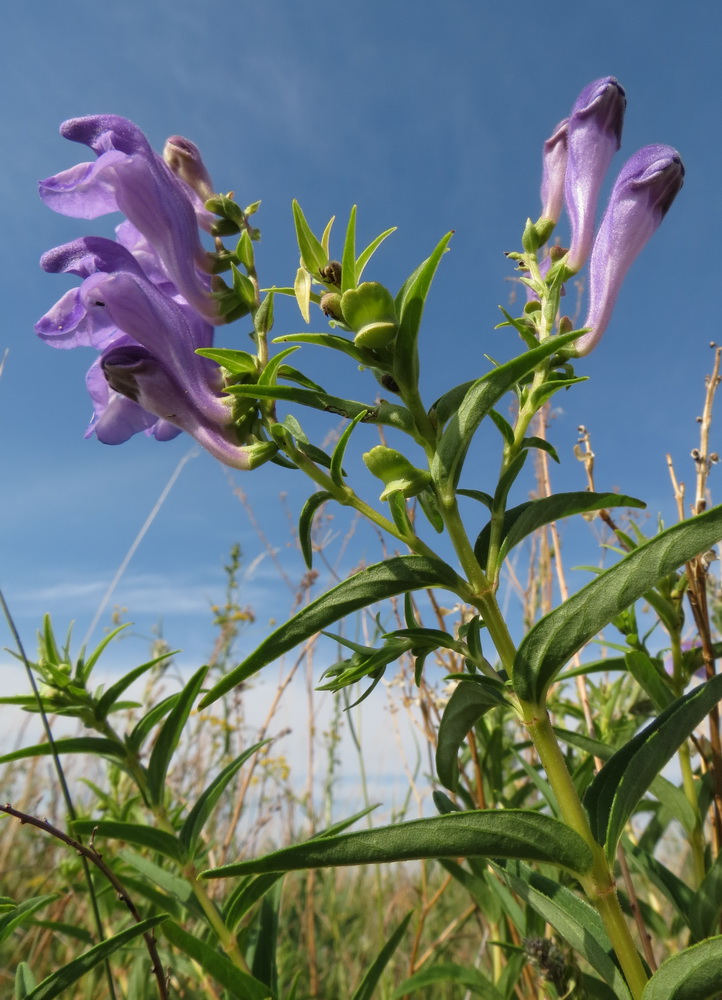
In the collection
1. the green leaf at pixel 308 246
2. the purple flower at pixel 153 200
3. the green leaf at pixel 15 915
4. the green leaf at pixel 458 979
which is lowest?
the green leaf at pixel 458 979

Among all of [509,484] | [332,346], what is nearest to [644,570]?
[509,484]

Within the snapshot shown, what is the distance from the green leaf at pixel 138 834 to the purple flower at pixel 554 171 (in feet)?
5.10

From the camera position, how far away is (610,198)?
4.94ft

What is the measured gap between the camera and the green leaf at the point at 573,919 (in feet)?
A: 3.62

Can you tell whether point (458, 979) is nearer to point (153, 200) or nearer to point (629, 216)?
point (629, 216)

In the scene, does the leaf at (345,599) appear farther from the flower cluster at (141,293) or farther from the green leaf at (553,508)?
the flower cluster at (141,293)

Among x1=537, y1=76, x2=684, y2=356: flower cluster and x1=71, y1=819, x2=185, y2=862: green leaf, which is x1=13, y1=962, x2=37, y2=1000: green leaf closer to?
x1=71, y1=819, x2=185, y2=862: green leaf

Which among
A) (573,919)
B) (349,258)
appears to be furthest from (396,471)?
(573,919)

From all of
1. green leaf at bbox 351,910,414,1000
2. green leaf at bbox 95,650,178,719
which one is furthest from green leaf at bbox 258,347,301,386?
green leaf at bbox 351,910,414,1000

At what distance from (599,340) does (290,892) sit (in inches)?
175

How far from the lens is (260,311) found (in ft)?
4.55

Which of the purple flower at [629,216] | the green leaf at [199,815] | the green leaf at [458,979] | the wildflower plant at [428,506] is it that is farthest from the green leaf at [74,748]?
the purple flower at [629,216]

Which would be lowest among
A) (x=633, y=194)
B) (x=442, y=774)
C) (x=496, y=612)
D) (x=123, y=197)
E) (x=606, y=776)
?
(x=606, y=776)

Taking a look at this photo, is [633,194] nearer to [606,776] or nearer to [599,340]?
[599,340]
